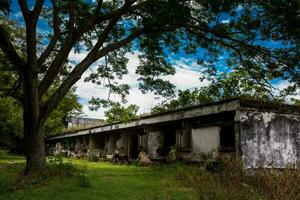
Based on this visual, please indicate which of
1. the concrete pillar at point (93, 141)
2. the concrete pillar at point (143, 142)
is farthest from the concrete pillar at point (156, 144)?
the concrete pillar at point (93, 141)

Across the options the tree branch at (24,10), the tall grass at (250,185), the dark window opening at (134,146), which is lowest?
the tall grass at (250,185)

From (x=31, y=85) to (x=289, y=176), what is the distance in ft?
28.3

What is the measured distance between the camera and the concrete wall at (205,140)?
15029 mm

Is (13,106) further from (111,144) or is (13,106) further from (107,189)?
(107,189)

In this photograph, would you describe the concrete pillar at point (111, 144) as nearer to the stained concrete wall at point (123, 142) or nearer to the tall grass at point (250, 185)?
the stained concrete wall at point (123, 142)

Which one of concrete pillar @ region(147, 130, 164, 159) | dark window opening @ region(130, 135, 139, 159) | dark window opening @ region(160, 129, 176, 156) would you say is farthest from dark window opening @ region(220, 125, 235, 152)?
dark window opening @ region(130, 135, 139, 159)

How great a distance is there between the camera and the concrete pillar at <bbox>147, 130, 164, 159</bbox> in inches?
783

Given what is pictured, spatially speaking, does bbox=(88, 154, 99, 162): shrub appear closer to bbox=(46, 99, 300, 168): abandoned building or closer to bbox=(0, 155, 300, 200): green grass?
bbox=(46, 99, 300, 168): abandoned building

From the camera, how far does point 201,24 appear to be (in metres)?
13.1

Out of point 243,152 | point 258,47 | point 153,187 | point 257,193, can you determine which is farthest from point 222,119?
point 257,193

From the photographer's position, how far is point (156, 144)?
20047 millimetres

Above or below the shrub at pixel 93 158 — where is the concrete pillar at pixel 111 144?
above

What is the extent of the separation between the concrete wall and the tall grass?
4647mm

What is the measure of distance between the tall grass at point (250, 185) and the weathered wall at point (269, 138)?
151 inches
